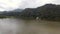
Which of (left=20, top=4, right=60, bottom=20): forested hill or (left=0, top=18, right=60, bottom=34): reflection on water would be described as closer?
(left=0, top=18, right=60, bottom=34): reflection on water

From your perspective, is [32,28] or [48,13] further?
[48,13]

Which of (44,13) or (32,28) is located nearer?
(32,28)

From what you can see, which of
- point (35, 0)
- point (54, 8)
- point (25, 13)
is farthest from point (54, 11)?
point (35, 0)

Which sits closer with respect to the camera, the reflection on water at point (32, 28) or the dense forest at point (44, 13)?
the reflection on water at point (32, 28)

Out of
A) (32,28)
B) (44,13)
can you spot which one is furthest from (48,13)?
(32,28)

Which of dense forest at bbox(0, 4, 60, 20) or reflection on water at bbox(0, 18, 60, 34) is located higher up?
dense forest at bbox(0, 4, 60, 20)

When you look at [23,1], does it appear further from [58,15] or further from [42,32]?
[42,32]

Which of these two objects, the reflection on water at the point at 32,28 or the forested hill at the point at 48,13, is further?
the forested hill at the point at 48,13

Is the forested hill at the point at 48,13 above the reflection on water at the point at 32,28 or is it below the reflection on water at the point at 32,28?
above

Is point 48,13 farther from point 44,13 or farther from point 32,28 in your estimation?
point 32,28

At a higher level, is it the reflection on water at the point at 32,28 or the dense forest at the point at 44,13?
the dense forest at the point at 44,13

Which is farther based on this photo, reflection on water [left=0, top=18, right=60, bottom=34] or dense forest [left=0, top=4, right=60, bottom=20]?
dense forest [left=0, top=4, right=60, bottom=20]
